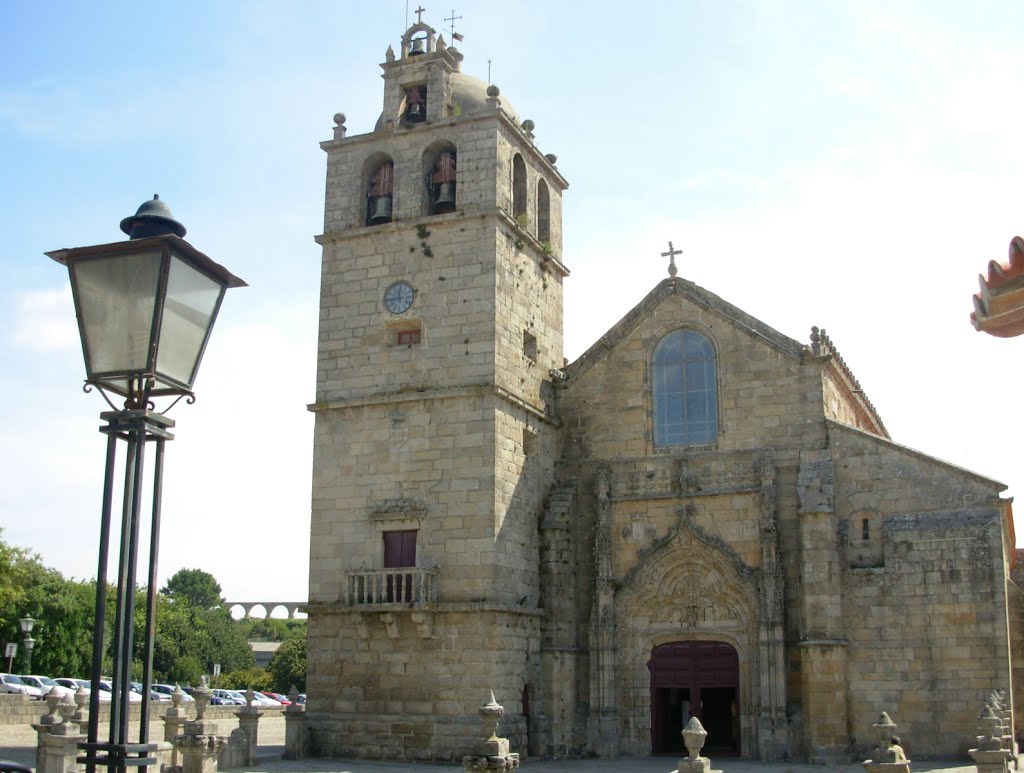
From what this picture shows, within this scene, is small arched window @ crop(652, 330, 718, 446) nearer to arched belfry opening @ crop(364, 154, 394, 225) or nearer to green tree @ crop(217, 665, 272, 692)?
arched belfry opening @ crop(364, 154, 394, 225)

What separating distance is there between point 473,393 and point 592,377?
400cm

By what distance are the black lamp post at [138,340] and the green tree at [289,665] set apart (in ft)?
183

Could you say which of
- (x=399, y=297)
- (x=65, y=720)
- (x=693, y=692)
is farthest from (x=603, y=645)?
(x=65, y=720)

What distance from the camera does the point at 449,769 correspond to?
21391 mm

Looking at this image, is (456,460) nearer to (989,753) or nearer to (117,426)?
(989,753)

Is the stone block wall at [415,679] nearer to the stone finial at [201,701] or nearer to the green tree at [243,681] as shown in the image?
the stone finial at [201,701]

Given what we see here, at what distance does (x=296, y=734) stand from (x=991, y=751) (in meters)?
13.5

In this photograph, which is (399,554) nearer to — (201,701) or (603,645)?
(603,645)

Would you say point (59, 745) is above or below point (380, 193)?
below

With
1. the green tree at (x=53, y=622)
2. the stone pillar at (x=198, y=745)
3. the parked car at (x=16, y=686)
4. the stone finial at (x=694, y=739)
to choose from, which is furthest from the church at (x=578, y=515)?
the green tree at (x=53, y=622)

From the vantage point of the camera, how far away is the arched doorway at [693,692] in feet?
79.4

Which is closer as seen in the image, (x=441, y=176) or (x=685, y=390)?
(x=685, y=390)

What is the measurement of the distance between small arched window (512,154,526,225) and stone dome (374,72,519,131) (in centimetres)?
97

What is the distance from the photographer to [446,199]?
2597 cm
